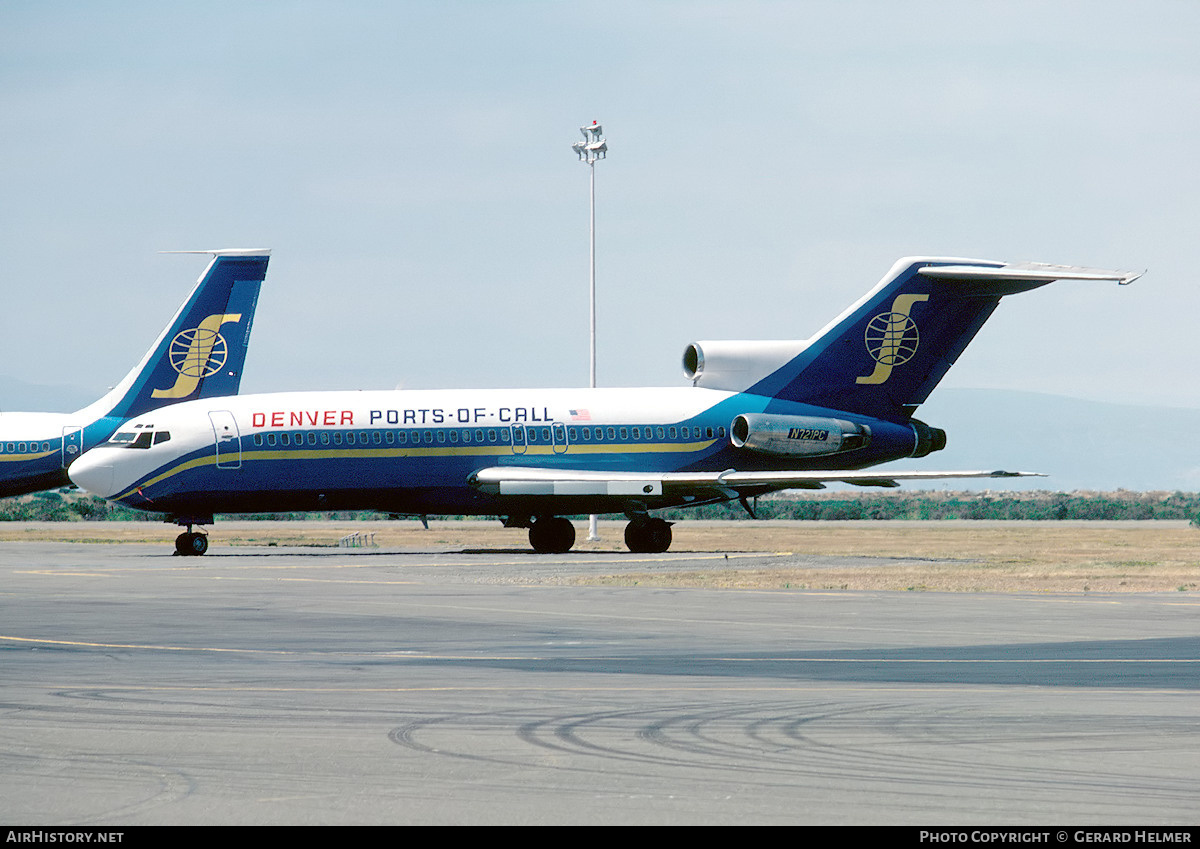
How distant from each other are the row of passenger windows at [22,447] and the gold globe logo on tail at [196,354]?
3992mm

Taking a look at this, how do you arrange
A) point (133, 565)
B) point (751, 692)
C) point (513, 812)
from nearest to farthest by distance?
point (513, 812)
point (751, 692)
point (133, 565)

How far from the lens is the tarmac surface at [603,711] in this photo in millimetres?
9844

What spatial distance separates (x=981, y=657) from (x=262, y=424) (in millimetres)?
29953

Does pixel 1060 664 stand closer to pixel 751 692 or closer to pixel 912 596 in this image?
pixel 751 692

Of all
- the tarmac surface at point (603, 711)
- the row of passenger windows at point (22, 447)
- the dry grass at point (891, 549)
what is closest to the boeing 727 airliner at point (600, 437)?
the dry grass at point (891, 549)

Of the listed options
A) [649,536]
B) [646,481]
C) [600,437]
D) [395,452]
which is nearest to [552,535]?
[649,536]

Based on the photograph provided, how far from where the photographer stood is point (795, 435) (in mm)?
46812

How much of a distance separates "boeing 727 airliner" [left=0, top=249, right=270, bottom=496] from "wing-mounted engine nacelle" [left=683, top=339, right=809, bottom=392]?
18079 mm

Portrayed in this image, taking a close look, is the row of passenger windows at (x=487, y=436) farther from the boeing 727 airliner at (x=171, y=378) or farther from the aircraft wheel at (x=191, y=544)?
the boeing 727 airliner at (x=171, y=378)

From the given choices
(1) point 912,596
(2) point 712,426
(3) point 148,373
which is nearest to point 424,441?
(2) point 712,426

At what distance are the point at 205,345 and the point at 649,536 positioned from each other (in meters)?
18.6

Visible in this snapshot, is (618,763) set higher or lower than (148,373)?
lower

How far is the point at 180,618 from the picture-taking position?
24297 millimetres

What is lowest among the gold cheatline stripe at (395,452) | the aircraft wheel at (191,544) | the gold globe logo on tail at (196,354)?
the aircraft wheel at (191,544)
